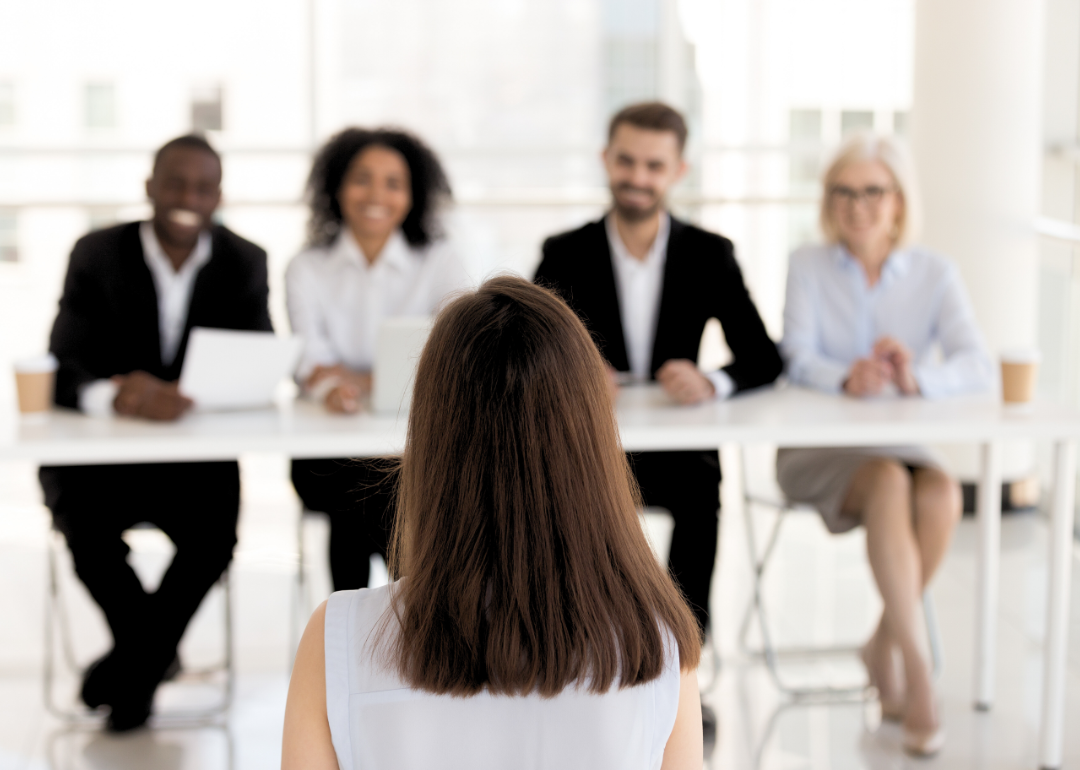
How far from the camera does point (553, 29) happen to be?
807 centimetres

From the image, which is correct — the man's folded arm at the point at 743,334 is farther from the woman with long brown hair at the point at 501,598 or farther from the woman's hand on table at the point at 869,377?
the woman with long brown hair at the point at 501,598

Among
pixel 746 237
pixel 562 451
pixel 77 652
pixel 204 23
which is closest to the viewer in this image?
pixel 562 451

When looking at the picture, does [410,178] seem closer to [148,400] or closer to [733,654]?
[148,400]

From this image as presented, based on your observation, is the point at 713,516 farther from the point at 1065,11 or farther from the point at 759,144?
the point at 1065,11

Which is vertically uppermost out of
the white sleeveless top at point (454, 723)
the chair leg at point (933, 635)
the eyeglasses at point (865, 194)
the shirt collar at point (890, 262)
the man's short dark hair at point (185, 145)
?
the man's short dark hair at point (185, 145)

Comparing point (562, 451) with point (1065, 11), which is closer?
point (562, 451)

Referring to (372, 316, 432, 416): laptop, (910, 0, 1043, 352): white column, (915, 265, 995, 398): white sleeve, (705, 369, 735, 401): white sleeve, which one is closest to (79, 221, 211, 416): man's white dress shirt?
(372, 316, 432, 416): laptop

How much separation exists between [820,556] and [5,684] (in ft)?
7.58

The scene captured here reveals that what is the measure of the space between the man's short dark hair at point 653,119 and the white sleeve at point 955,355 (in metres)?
0.74

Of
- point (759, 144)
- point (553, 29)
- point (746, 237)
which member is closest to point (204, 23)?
point (553, 29)

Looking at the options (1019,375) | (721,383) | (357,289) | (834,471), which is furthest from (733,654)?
(357,289)

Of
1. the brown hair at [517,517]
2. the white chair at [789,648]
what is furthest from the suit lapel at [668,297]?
the brown hair at [517,517]

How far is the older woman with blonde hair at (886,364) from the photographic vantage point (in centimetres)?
236

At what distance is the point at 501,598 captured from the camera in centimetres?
91
